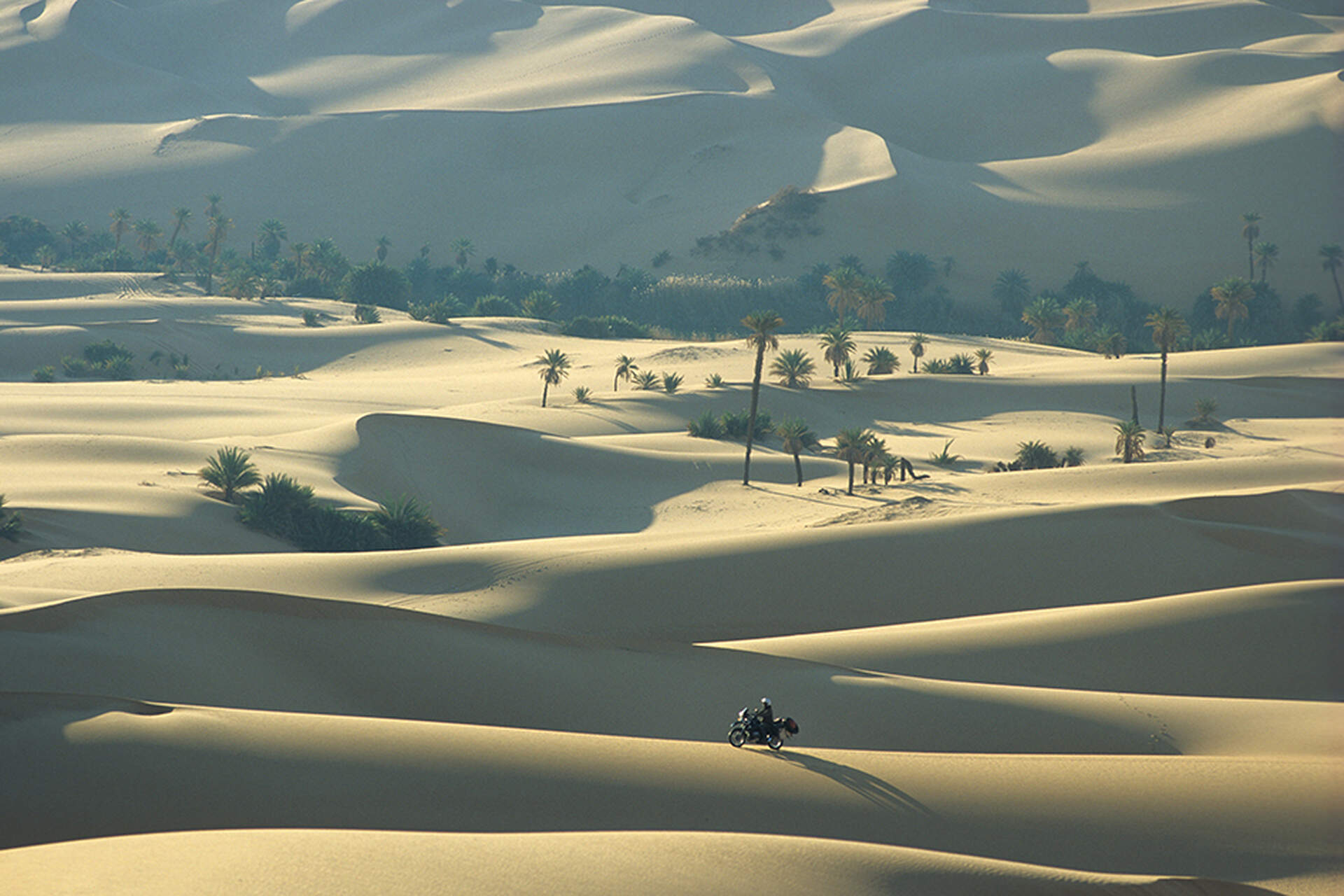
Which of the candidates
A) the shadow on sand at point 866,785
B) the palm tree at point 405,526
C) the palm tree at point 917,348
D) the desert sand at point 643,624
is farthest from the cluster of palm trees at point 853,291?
the shadow on sand at point 866,785

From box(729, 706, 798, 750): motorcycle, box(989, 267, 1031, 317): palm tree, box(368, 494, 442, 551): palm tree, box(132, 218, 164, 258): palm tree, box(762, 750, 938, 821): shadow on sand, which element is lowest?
box(368, 494, 442, 551): palm tree

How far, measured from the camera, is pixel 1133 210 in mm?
93438

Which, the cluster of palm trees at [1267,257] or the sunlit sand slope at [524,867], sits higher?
the cluster of palm trees at [1267,257]

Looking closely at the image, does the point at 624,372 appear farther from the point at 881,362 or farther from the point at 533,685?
the point at 533,685

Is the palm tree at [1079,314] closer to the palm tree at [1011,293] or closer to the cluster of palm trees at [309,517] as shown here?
the palm tree at [1011,293]

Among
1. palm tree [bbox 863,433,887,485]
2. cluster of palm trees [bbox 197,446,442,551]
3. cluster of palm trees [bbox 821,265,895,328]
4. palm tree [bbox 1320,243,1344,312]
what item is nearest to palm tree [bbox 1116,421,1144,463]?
palm tree [bbox 863,433,887,485]

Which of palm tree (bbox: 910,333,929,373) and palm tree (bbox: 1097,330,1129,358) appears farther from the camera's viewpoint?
palm tree (bbox: 1097,330,1129,358)

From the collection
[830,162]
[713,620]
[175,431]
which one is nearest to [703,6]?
[830,162]

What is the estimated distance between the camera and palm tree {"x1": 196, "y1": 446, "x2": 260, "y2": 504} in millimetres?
22156

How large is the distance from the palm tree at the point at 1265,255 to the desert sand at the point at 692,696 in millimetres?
61767

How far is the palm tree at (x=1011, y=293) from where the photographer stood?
81.0 m

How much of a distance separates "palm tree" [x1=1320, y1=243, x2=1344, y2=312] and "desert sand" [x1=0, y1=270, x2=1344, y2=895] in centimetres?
6509

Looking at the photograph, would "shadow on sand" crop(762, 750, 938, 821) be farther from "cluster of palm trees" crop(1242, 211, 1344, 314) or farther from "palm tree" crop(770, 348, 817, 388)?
"cluster of palm trees" crop(1242, 211, 1344, 314)

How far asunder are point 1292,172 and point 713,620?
99632mm
